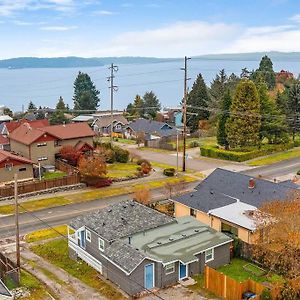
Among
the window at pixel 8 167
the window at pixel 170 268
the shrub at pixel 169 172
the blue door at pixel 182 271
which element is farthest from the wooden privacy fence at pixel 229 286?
the window at pixel 8 167

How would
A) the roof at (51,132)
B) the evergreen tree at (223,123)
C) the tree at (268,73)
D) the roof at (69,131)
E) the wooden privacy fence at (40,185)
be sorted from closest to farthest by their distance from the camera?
the wooden privacy fence at (40,185) → the roof at (51,132) → the roof at (69,131) → the evergreen tree at (223,123) → the tree at (268,73)

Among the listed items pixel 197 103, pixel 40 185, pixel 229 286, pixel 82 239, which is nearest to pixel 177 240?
pixel 229 286

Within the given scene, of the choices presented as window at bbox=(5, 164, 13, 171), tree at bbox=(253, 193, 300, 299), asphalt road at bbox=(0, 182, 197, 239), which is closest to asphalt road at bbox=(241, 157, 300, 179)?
asphalt road at bbox=(0, 182, 197, 239)

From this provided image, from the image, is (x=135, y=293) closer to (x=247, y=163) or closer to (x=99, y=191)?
(x=99, y=191)

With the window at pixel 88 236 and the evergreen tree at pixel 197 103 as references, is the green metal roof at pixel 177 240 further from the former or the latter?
the evergreen tree at pixel 197 103

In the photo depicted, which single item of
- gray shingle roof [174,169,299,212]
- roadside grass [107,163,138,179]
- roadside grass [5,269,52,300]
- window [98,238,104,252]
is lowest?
roadside grass [5,269,52,300]

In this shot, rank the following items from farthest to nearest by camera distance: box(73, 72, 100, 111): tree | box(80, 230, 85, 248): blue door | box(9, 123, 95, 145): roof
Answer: box(73, 72, 100, 111): tree, box(9, 123, 95, 145): roof, box(80, 230, 85, 248): blue door

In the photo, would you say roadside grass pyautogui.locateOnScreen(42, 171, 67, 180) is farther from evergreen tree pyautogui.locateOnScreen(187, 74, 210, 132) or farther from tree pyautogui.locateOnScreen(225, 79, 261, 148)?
evergreen tree pyautogui.locateOnScreen(187, 74, 210, 132)
